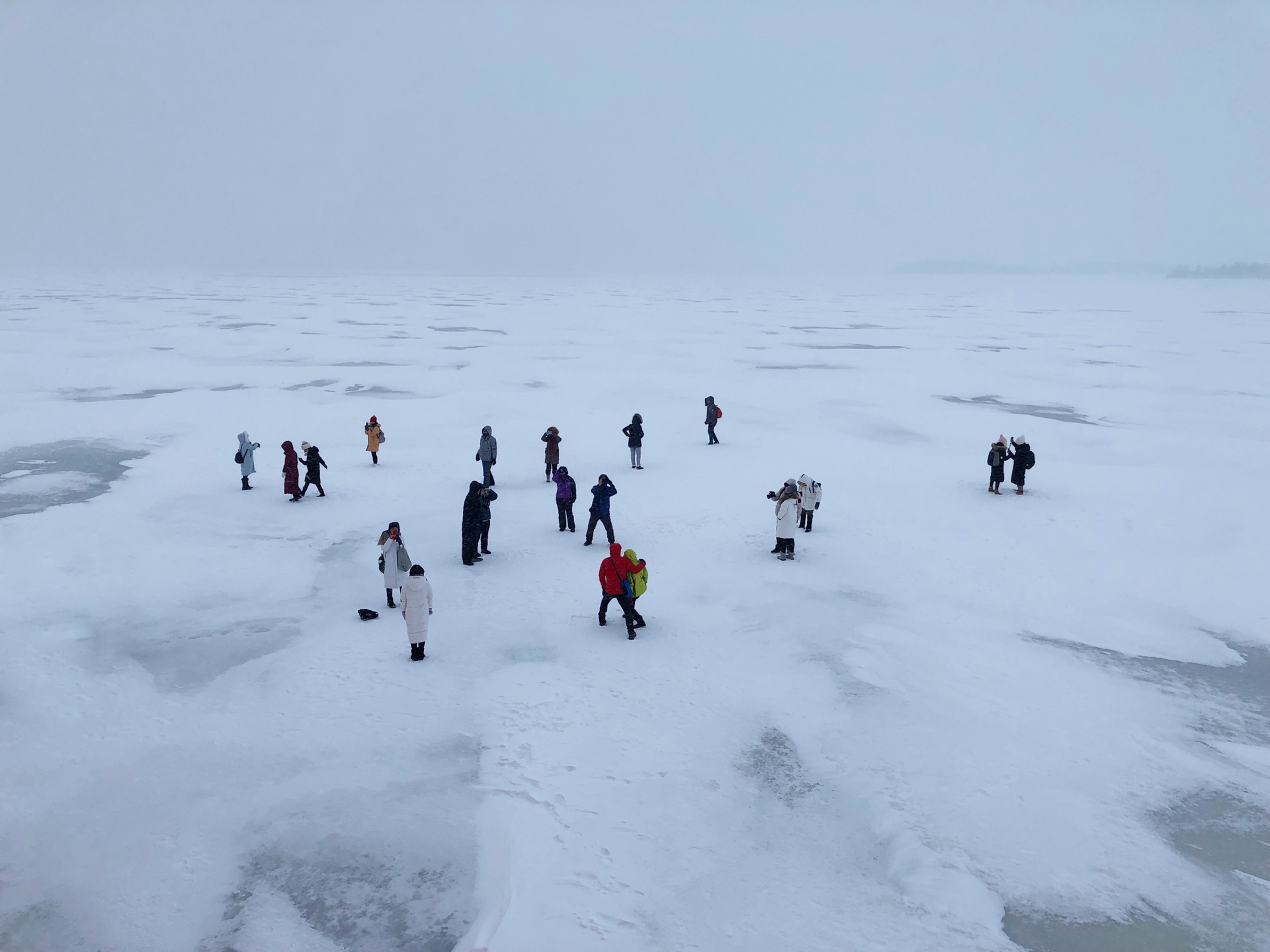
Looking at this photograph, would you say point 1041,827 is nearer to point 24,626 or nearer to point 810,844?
point 810,844

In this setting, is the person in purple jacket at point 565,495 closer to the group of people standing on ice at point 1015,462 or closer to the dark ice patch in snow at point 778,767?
the dark ice patch in snow at point 778,767

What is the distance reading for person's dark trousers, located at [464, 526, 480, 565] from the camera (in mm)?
11000

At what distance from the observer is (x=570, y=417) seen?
2147cm

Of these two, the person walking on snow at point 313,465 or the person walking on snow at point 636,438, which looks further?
the person walking on snow at point 636,438

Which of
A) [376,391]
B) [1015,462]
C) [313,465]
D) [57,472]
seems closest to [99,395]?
[376,391]

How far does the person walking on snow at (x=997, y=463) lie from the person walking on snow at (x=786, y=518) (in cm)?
500

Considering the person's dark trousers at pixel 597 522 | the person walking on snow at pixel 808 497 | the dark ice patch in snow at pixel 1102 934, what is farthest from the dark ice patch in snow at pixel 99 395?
the dark ice patch in snow at pixel 1102 934

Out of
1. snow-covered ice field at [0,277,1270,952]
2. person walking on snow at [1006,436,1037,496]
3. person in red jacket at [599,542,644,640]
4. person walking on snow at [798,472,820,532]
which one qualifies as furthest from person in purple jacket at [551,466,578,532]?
person walking on snow at [1006,436,1037,496]

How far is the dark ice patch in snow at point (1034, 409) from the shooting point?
847 inches

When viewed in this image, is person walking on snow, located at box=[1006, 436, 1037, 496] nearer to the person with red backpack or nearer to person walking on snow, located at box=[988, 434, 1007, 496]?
person walking on snow, located at box=[988, 434, 1007, 496]

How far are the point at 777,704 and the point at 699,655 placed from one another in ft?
3.84

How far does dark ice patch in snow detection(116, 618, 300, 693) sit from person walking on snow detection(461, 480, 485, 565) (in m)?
2.47

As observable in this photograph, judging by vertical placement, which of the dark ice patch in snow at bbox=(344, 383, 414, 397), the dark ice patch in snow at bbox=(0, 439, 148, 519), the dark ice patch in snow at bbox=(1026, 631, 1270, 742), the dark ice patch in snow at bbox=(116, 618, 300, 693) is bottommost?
the dark ice patch in snow at bbox=(116, 618, 300, 693)

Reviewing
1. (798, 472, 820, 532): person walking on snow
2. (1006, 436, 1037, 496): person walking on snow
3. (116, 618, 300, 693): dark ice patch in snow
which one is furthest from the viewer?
(1006, 436, 1037, 496): person walking on snow
